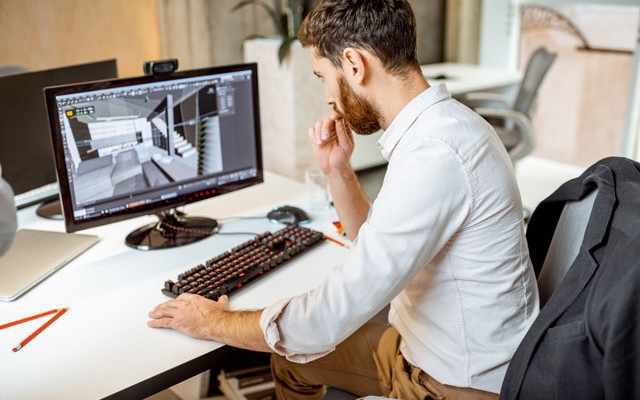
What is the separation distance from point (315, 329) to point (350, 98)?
1.56ft

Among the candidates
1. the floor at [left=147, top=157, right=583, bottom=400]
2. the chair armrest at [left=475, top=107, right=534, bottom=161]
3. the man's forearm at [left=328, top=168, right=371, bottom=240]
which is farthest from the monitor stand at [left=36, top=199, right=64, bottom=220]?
the chair armrest at [left=475, top=107, right=534, bottom=161]

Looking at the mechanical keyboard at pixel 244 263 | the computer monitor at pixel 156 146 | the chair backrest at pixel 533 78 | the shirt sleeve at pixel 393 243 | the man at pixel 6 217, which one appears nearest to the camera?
the man at pixel 6 217

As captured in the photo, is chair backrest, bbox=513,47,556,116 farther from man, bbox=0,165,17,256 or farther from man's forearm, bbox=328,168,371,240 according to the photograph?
man, bbox=0,165,17,256

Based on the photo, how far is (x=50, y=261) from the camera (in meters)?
1.50

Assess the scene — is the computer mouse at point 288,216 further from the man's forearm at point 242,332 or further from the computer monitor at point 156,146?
the man's forearm at point 242,332

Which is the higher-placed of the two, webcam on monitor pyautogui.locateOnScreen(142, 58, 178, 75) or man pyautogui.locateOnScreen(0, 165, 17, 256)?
webcam on monitor pyautogui.locateOnScreen(142, 58, 178, 75)

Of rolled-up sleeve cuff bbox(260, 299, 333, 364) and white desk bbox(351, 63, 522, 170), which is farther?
white desk bbox(351, 63, 522, 170)

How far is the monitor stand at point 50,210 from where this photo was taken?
1806mm

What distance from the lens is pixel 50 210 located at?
6.06ft

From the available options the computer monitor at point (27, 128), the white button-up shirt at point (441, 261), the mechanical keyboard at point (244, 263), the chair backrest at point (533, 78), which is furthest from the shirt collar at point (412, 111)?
the chair backrest at point (533, 78)

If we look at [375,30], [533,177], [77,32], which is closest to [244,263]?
[375,30]

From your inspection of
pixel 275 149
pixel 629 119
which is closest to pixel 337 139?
pixel 275 149

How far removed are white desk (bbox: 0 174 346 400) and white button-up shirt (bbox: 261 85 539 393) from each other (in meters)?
0.20

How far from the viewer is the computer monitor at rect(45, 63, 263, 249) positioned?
1462 millimetres
